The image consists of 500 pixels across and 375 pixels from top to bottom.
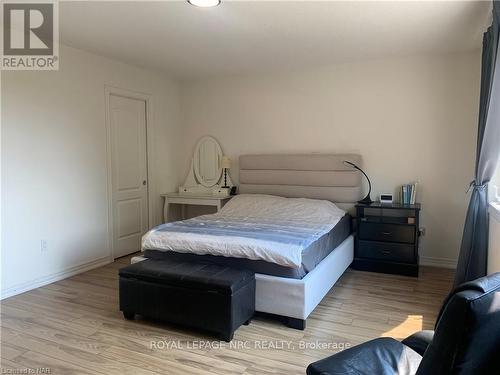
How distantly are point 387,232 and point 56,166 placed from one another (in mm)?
3472

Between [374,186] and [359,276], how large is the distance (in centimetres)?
111

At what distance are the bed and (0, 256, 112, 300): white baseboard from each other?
1.25m

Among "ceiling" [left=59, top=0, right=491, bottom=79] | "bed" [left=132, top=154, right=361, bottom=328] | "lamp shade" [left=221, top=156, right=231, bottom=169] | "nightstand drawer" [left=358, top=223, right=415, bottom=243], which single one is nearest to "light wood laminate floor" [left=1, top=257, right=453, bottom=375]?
"bed" [left=132, top=154, right=361, bottom=328]

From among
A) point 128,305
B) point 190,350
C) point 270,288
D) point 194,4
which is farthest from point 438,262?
point 194,4

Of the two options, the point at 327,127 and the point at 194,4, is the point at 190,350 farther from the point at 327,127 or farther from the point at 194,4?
the point at 327,127

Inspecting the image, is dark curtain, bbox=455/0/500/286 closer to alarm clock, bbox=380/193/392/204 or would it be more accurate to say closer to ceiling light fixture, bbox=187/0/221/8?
alarm clock, bbox=380/193/392/204

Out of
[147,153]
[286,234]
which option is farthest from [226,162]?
[286,234]

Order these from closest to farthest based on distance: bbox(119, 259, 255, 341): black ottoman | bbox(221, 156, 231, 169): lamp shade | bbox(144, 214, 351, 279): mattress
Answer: bbox(119, 259, 255, 341): black ottoman, bbox(144, 214, 351, 279): mattress, bbox(221, 156, 231, 169): lamp shade

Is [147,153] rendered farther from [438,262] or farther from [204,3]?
[438,262]

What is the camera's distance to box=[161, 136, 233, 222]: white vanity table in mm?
5074

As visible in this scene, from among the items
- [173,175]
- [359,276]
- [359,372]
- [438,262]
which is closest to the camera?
[359,372]

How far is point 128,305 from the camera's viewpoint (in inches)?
110

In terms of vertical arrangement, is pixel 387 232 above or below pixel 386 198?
below

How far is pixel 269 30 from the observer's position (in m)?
3.29
